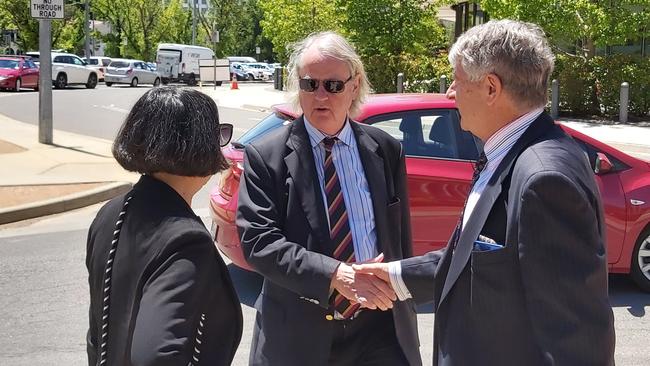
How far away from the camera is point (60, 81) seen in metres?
40.6

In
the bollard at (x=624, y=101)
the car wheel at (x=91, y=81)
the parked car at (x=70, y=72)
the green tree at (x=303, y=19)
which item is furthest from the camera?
the car wheel at (x=91, y=81)

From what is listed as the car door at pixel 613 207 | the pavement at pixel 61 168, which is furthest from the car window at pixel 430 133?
the pavement at pixel 61 168

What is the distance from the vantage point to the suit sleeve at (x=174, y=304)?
1749 millimetres

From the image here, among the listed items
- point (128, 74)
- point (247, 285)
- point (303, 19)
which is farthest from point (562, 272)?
point (128, 74)

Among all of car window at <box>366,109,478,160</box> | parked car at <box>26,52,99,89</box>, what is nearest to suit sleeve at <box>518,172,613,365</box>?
car window at <box>366,109,478,160</box>

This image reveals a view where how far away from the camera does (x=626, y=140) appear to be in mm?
17266

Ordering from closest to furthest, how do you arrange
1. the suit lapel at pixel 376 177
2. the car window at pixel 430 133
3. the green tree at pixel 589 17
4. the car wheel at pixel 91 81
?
the suit lapel at pixel 376 177, the car window at pixel 430 133, the green tree at pixel 589 17, the car wheel at pixel 91 81

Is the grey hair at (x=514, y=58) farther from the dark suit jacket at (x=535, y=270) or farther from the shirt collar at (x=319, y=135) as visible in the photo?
the shirt collar at (x=319, y=135)

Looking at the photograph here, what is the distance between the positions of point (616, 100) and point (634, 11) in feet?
8.16

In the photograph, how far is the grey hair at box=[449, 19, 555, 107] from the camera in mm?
2021

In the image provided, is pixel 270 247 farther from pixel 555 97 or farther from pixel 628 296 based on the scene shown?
pixel 555 97

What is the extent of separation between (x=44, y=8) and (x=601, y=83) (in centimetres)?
1455

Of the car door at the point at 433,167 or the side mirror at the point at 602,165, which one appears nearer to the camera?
the car door at the point at 433,167

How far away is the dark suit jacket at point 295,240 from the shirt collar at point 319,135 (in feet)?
0.08
